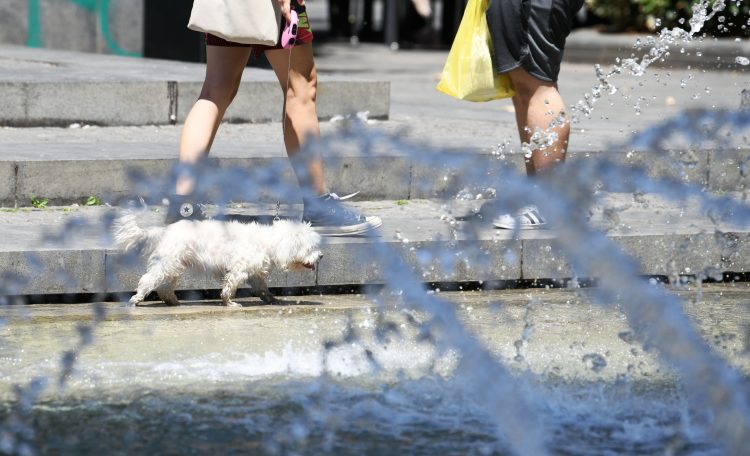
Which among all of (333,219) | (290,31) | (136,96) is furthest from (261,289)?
(136,96)

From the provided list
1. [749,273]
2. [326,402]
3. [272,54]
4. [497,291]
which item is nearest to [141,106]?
[272,54]

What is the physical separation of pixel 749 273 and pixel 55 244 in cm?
298

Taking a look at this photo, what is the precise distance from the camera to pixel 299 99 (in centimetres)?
527

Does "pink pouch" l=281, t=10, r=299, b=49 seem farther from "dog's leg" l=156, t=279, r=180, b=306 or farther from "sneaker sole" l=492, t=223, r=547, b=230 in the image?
"sneaker sole" l=492, t=223, r=547, b=230

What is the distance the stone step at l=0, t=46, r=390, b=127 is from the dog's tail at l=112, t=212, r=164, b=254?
300 centimetres

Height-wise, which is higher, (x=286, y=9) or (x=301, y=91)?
(x=286, y=9)

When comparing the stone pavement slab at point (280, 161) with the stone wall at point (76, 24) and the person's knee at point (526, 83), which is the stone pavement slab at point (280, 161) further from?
the stone wall at point (76, 24)

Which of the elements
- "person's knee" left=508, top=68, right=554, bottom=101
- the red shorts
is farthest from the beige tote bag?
"person's knee" left=508, top=68, right=554, bottom=101

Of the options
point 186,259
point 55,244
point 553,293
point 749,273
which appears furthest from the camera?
point 749,273

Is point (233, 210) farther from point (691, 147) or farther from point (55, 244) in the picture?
point (691, 147)

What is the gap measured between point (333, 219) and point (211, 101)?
699 mm

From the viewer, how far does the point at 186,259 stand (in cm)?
463

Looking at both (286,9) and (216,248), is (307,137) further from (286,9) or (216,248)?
(216,248)

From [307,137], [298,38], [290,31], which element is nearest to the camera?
[290,31]
